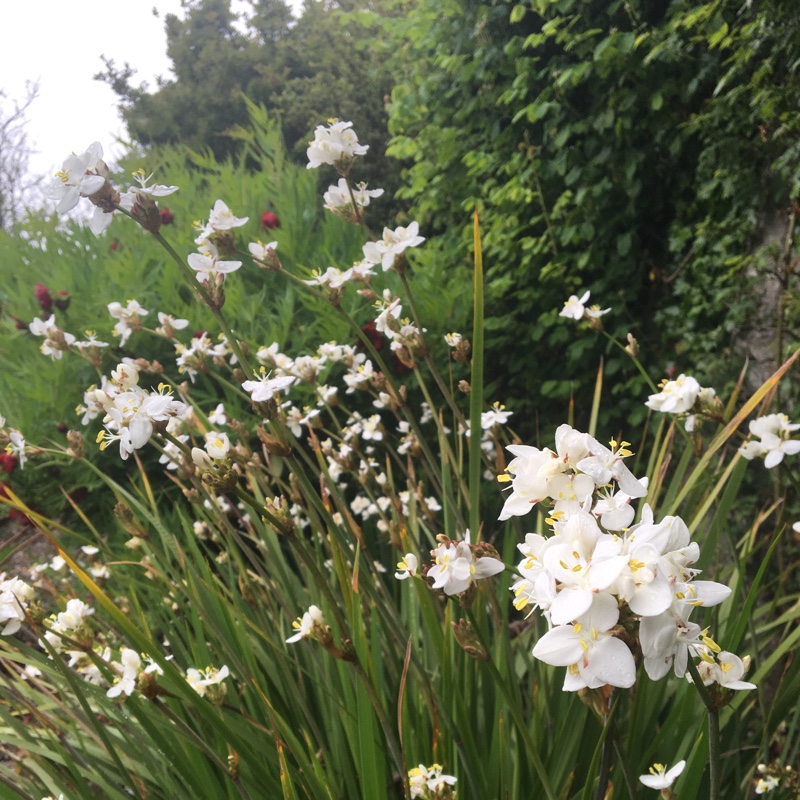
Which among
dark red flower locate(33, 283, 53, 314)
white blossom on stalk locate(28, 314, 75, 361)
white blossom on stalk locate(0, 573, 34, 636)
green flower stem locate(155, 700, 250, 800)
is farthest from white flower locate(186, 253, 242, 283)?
dark red flower locate(33, 283, 53, 314)

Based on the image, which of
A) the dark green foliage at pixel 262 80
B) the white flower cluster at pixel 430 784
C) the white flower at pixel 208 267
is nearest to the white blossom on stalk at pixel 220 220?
the white flower at pixel 208 267

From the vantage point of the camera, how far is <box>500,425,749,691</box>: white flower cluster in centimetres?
51

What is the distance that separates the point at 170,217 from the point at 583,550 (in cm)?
315

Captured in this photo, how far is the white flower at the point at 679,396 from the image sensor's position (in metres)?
1.29

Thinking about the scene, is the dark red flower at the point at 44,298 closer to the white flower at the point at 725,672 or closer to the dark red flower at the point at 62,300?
the dark red flower at the point at 62,300

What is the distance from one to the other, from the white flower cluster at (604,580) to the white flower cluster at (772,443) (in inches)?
34.9

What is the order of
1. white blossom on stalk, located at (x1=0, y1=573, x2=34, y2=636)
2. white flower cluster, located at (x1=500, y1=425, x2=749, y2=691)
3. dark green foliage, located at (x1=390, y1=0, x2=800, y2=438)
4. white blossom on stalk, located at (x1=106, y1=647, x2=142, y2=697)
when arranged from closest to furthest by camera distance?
white flower cluster, located at (x1=500, y1=425, x2=749, y2=691) < white blossom on stalk, located at (x1=0, y1=573, x2=34, y2=636) < white blossom on stalk, located at (x1=106, y1=647, x2=142, y2=697) < dark green foliage, located at (x1=390, y1=0, x2=800, y2=438)

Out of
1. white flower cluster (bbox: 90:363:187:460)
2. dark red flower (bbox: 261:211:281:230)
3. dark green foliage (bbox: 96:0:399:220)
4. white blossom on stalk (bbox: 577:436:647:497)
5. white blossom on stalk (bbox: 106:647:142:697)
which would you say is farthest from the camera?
dark green foliage (bbox: 96:0:399:220)

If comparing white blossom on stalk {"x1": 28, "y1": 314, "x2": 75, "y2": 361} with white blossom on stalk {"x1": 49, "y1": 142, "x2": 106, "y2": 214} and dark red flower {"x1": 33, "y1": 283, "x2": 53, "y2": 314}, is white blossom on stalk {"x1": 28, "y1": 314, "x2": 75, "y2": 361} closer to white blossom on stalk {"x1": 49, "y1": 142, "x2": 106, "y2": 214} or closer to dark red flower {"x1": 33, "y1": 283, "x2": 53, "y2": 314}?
white blossom on stalk {"x1": 49, "y1": 142, "x2": 106, "y2": 214}

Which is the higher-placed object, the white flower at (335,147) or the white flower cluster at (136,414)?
the white flower at (335,147)

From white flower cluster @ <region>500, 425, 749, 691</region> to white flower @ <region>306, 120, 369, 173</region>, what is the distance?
982mm

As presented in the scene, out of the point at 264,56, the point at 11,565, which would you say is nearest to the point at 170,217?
the point at 11,565

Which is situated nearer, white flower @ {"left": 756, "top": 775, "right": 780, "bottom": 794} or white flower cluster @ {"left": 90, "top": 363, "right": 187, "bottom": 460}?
white flower cluster @ {"left": 90, "top": 363, "right": 187, "bottom": 460}

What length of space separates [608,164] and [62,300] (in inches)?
111
